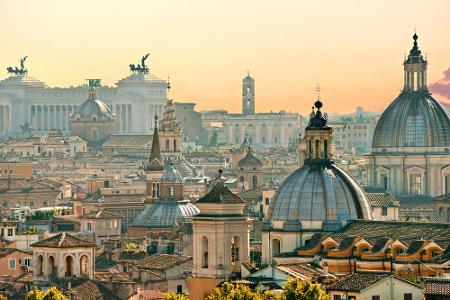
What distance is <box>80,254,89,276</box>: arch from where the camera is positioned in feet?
278

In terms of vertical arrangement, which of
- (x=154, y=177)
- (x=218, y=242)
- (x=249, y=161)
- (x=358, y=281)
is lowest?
(x=358, y=281)

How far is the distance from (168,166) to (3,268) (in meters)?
31.0

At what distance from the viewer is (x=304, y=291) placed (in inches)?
2569

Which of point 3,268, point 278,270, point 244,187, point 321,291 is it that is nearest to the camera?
point 321,291

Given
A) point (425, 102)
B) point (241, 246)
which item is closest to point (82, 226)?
point (425, 102)

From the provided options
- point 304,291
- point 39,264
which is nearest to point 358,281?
point 304,291

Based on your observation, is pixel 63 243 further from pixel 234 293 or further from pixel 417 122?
pixel 417 122

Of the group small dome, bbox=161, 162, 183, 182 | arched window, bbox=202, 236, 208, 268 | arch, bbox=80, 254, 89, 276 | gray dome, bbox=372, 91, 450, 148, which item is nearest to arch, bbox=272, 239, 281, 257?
arched window, bbox=202, 236, 208, 268

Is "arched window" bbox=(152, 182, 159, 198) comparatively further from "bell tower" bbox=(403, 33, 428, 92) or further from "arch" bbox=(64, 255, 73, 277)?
"arch" bbox=(64, 255, 73, 277)

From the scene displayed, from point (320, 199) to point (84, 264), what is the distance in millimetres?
10665

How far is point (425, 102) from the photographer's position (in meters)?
121

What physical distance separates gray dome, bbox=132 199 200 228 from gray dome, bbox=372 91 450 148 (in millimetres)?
9312

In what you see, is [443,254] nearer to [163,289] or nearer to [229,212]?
[229,212]

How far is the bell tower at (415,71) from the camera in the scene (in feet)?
397
